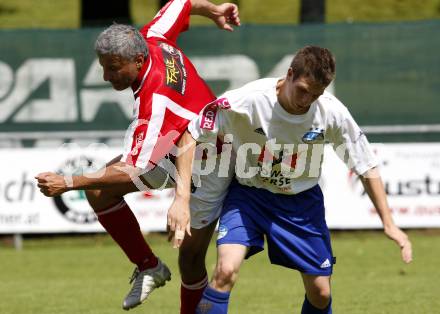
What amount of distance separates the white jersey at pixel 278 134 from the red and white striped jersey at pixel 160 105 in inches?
8.4

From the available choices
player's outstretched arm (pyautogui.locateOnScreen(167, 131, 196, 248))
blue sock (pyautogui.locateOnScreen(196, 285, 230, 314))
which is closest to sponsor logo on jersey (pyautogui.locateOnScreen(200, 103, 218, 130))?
player's outstretched arm (pyautogui.locateOnScreen(167, 131, 196, 248))

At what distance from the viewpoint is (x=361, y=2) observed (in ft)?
73.8

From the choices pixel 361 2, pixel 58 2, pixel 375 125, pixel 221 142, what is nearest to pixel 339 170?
pixel 375 125

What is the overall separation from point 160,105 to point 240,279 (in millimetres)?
4228

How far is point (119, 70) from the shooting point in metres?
6.14

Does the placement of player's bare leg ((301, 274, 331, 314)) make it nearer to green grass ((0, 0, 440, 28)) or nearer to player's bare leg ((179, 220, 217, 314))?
player's bare leg ((179, 220, 217, 314))

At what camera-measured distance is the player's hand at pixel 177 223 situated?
571 cm

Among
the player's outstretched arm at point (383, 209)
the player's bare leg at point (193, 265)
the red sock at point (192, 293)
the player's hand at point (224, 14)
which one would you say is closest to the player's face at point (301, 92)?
the player's outstretched arm at point (383, 209)

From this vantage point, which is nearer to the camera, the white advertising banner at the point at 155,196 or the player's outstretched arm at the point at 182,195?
the player's outstretched arm at the point at 182,195

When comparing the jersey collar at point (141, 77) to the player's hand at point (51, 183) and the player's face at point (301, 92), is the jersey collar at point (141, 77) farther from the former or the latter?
the player's face at point (301, 92)

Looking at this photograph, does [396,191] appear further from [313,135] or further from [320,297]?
[313,135]

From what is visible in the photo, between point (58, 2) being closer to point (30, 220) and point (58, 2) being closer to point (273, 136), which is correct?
point (30, 220)

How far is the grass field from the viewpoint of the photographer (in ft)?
27.3

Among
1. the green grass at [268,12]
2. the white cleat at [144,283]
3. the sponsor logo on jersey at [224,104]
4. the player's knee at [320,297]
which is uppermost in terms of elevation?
the sponsor logo on jersey at [224,104]
